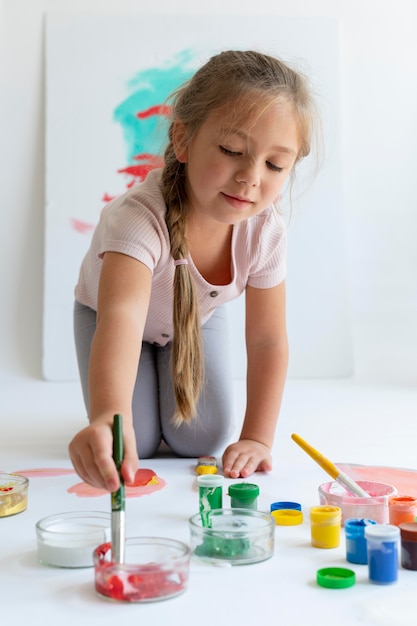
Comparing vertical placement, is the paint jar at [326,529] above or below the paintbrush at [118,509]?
below

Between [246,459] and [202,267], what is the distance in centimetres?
33

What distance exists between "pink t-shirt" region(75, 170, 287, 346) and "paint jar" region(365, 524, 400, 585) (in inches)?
22.3

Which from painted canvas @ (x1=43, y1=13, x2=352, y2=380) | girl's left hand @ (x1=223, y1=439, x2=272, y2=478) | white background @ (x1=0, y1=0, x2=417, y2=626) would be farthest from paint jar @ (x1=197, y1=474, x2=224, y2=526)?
painted canvas @ (x1=43, y1=13, x2=352, y2=380)

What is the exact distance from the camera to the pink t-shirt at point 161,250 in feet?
4.21

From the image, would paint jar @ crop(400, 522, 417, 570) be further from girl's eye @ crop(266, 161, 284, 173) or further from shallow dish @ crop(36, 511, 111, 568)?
girl's eye @ crop(266, 161, 284, 173)

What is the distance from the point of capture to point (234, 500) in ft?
3.70

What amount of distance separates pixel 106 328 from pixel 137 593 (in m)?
0.40

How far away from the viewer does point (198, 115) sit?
129cm

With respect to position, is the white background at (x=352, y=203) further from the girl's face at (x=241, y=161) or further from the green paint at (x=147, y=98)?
the girl's face at (x=241, y=161)

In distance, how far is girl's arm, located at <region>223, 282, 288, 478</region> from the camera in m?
1.46

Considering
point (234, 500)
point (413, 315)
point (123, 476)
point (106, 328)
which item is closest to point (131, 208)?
point (106, 328)

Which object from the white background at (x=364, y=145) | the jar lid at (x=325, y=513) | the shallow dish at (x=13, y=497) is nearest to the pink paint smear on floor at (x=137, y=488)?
the shallow dish at (x=13, y=497)

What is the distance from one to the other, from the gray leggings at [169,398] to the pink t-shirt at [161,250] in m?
0.05

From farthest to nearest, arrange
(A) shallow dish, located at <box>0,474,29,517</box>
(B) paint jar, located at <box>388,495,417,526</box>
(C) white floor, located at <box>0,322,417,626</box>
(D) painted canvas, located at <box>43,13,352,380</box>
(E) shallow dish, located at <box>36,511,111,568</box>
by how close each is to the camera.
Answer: (D) painted canvas, located at <box>43,13,352,380</box>
(A) shallow dish, located at <box>0,474,29,517</box>
(B) paint jar, located at <box>388,495,417,526</box>
(E) shallow dish, located at <box>36,511,111,568</box>
(C) white floor, located at <box>0,322,417,626</box>
